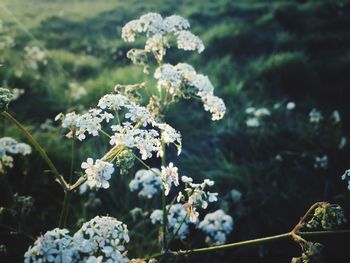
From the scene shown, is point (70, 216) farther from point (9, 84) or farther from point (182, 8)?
point (182, 8)

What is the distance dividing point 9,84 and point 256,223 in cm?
414

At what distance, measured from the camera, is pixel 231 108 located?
5438 mm

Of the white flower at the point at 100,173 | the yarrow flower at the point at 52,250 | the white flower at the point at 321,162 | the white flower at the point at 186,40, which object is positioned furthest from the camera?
the white flower at the point at 321,162

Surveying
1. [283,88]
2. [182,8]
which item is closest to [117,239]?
[283,88]

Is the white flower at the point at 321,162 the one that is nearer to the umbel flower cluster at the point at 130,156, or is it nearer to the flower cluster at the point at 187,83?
the umbel flower cluster at the point at 130,156

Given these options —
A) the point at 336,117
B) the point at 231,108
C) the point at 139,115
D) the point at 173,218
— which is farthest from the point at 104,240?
the point at 231,108

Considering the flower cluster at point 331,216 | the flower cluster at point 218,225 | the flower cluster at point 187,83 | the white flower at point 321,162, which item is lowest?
the flower cluster at point 331,216

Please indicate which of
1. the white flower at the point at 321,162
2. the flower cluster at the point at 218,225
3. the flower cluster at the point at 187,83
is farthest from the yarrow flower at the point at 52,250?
the white flower at the point at 321,162

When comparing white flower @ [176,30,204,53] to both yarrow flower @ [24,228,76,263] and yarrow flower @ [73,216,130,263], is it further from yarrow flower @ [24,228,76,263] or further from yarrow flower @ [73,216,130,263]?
yarrow flower @ [24,228,76,263]

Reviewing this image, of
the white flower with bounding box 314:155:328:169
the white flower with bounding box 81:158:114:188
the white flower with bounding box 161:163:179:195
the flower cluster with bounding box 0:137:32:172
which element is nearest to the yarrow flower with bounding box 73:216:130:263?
the white flower with bounding box 81:158:114:188

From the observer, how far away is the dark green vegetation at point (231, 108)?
3742mm

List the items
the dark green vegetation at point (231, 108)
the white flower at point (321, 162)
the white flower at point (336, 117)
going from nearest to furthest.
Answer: the dark green vegetation at point (231, 108) < the white flower at point (321, 162) < the white flower at point (336, 117)

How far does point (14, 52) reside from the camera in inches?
281

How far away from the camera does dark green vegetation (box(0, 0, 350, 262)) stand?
3742mm
